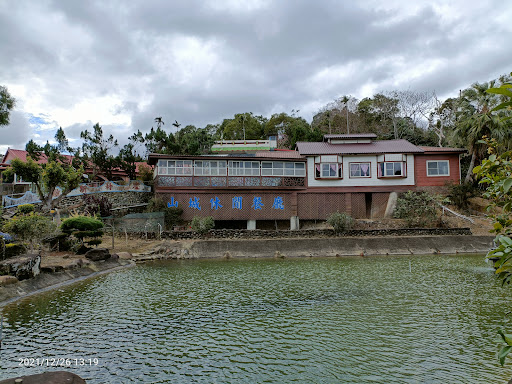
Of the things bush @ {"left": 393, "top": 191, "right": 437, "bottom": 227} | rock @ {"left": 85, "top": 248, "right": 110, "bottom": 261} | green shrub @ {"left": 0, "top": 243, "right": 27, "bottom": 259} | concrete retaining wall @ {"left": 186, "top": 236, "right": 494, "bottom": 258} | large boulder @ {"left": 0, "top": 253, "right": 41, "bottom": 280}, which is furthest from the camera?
bush @ {"left": 393, "top": 191, "right": 437, "bottom": 227}

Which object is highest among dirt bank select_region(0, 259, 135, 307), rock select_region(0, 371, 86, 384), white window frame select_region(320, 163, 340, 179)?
white window frame select_region(320, 163, 340, 179)

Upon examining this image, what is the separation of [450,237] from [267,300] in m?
19.9

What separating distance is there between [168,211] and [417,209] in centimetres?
2118

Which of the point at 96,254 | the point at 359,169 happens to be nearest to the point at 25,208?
the point at 96,254

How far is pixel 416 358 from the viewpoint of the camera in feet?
25.2

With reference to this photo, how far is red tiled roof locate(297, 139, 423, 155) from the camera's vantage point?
32531 mm

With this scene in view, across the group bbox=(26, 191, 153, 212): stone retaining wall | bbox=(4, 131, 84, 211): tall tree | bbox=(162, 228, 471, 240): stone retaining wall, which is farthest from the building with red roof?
bbox=(4, 131, 84, 211): tall tree

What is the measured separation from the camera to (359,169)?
32.8m

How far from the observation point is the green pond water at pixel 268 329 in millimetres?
7277

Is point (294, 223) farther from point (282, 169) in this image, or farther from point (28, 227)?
point (28, 227)

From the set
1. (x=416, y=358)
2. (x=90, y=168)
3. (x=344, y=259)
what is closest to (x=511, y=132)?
(x=344, y=259)

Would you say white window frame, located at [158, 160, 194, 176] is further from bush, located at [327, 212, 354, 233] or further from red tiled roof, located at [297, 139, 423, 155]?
bush, located at [327, 212, 354, 233]

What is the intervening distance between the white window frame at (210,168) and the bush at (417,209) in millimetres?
15697

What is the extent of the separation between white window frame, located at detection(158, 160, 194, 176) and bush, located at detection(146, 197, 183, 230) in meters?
2.57
